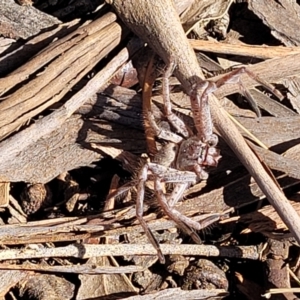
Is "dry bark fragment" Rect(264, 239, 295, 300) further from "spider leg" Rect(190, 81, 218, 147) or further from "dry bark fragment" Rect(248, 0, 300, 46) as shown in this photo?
"dry bark fragment" Rect(248, 0, 300, 46)

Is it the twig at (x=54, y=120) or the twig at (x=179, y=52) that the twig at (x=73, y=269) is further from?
the twig at (x=179, y=52)

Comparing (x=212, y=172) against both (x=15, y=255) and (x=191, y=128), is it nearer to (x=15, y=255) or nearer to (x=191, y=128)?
(x=191, y=128)

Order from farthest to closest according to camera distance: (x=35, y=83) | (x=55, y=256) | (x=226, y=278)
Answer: (x=226, y=278) < (x=55, y=256) < (x=35, y=83)

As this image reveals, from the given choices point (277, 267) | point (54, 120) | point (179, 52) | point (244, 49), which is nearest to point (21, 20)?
point (54, 120)

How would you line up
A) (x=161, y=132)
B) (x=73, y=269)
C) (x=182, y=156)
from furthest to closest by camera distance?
(x=182, y=156) → (x=161, y=132) → (x=73, y=269)

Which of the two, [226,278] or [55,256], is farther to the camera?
[226,278]

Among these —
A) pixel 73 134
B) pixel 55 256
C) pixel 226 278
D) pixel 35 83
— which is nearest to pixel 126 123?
pixel 73 134

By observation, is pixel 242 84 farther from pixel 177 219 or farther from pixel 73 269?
pixel 73 269
